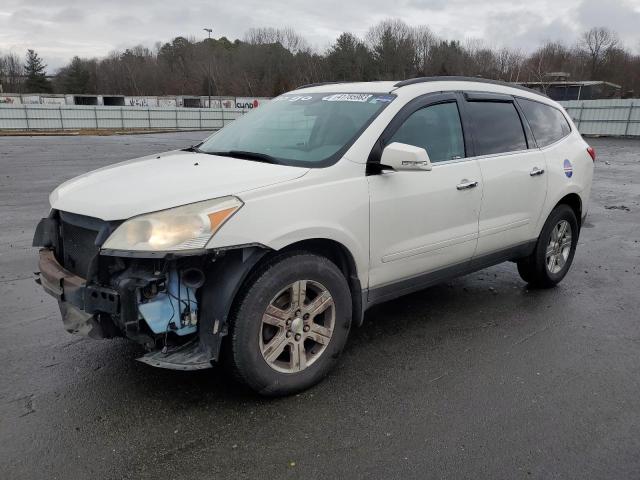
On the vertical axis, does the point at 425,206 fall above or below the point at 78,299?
above

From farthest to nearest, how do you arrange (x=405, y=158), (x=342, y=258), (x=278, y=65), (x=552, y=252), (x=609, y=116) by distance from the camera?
1. (x=278, y=65)
2. (x=609, y=116)
3. (x=552, y=252)
4. (x=342, y=258)
5. (x=405, y=158)

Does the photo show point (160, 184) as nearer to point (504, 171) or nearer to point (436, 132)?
point (436, 132)

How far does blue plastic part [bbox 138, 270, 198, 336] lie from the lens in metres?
2.78

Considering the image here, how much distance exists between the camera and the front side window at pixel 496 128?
14.1 ft

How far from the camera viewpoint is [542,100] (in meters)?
5.23

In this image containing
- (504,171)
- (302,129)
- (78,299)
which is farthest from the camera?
(504,171)

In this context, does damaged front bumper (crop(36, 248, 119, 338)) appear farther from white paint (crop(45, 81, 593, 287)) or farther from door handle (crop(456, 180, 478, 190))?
door handle (crop(456, 180, 478, 190))

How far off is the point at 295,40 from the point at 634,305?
118m

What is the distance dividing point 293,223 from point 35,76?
380ft

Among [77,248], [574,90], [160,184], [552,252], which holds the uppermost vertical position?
[574,90]

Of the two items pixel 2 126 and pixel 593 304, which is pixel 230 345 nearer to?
pixel 593 304

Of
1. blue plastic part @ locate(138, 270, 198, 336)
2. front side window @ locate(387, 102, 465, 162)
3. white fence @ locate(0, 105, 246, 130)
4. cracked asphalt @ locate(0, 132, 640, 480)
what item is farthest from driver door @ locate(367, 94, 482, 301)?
→ white fence @ locate(0, 105, 246, 130)

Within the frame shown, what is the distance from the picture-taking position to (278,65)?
9988 cm

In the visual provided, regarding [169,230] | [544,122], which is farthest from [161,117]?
[169,230]
